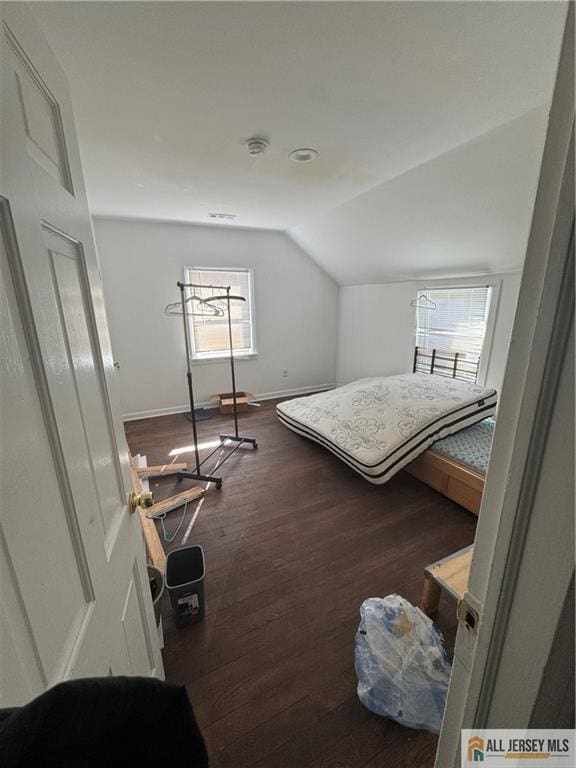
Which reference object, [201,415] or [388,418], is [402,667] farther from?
[201,415]

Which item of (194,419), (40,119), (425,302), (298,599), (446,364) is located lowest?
(298,599)

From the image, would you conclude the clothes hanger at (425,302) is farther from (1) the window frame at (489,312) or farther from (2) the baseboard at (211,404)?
(2) the baseboard at (211,404)

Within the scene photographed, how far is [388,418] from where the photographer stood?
9.12ft

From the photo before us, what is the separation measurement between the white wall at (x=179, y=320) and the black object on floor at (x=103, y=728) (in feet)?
13.7

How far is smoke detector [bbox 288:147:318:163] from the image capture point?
2043 millimetres

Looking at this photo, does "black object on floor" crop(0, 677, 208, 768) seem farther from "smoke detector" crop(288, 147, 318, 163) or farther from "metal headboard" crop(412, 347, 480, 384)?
"metal headboard" crop(412, 347, 480, 384)

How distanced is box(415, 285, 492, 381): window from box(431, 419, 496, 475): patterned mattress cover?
96 centimetres

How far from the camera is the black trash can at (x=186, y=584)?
154 centimetres

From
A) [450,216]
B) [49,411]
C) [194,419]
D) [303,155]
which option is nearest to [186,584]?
[49,411]

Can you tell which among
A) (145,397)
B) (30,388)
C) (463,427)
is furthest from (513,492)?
(145,397)

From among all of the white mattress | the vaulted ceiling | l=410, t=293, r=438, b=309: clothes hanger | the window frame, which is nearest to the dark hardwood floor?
the white mattress

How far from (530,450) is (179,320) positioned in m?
4.24

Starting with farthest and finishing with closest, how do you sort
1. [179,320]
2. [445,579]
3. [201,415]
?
1. [201,415]
2. [179,320]
3. [445,579]

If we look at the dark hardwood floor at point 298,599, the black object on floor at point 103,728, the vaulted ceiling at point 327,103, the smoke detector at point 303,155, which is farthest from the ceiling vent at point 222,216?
the black object on floor at point 103,728
